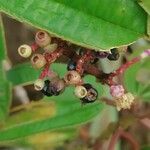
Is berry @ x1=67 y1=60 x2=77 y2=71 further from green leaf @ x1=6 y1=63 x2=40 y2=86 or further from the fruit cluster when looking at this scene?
green leaf @ x1=6 y1=63 x2=40 y2=86

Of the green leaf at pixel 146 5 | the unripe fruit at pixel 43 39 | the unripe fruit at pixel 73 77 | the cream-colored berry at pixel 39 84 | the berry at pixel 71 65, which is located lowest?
the cream-colored berry at pixel 39 84

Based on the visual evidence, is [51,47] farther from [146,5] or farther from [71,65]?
[146,5]

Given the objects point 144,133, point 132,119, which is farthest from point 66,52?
point 144,133

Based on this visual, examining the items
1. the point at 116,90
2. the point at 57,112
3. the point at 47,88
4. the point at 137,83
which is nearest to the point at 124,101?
the point at 116,90

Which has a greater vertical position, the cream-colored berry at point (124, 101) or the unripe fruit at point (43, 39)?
the unripe fruit at point (43, 39)

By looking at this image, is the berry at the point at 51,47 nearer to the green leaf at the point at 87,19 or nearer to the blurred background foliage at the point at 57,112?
the green leaf at the point at 87,19

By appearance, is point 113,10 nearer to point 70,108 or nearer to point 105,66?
point 105,66

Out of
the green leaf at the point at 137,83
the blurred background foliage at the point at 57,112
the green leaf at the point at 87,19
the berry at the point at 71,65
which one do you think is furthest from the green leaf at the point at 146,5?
the green leaf at the point at 137,83
